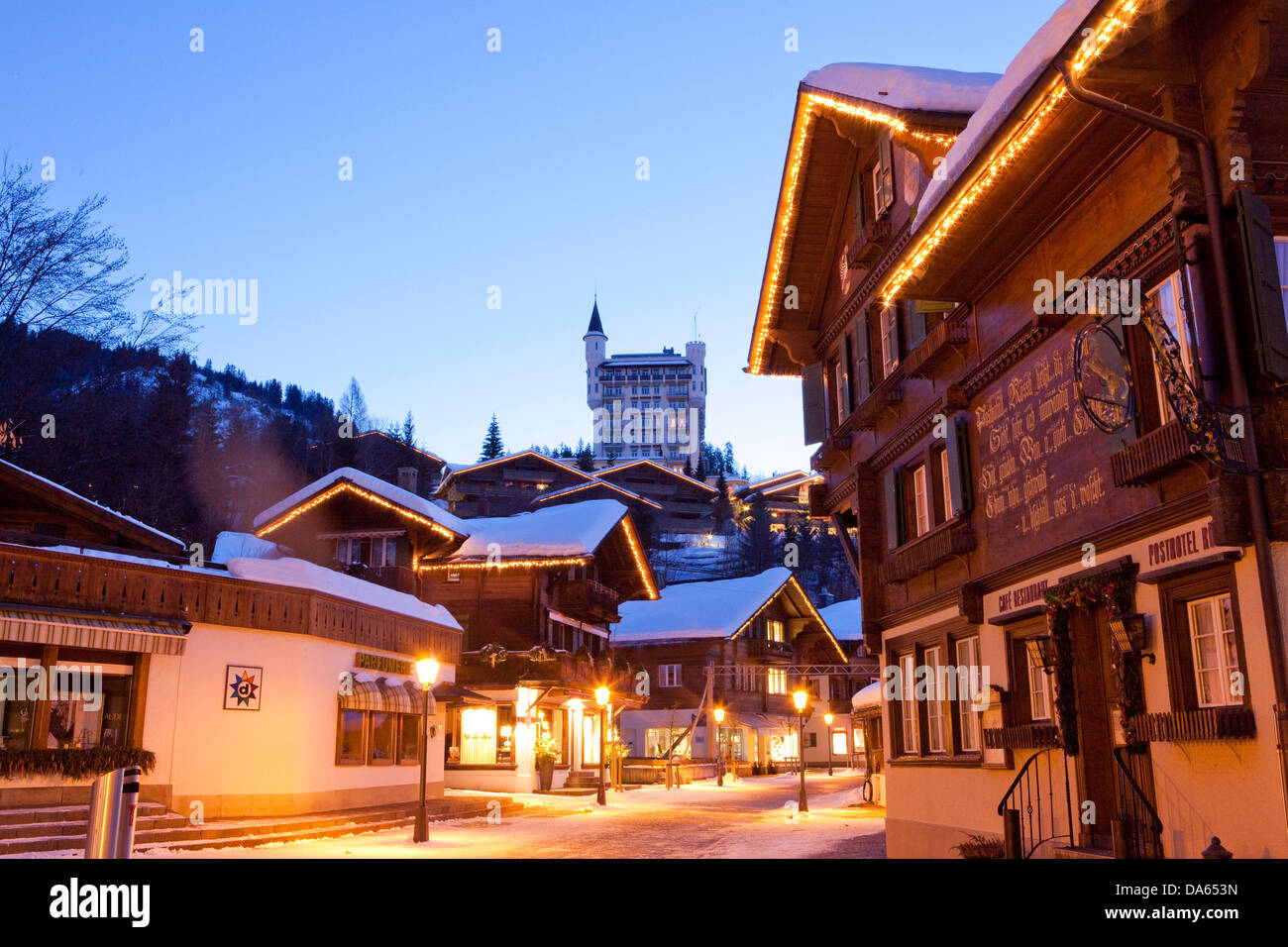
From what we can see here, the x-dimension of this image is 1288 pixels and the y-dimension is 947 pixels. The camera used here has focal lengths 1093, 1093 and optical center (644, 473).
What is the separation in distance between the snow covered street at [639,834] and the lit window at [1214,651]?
8.74 metres

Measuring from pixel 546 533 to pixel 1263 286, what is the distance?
34693 mm

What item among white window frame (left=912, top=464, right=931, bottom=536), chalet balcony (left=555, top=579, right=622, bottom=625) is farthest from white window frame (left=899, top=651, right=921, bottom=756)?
chalet balcony (left=555, top=579, right=622, bottom=625)

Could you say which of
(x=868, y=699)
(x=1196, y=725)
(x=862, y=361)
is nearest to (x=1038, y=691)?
(x=1196, y=725)

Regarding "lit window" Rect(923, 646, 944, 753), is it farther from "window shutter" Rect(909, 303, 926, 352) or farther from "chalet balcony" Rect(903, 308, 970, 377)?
"window shutter" Rect(909, 303, 926, 352)

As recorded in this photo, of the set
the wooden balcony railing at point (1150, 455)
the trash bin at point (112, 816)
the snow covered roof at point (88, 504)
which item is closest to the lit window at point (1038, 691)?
the wooden balcony railing at point (1150, 455)

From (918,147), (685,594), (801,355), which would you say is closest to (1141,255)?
(918,147)

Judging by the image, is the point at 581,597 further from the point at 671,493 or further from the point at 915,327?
the point at 671,493

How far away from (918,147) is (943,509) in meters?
5.33

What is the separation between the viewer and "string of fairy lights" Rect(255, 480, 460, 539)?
36.9m

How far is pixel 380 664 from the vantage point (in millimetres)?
26656

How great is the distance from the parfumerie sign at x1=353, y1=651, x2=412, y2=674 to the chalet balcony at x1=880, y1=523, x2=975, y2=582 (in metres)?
13.0

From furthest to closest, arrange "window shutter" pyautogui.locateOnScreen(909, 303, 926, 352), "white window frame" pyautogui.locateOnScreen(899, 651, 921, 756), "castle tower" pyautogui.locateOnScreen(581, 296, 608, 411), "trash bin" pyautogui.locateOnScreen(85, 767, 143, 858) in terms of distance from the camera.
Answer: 1. "castle tower" pyautogui.locateOnScreen(581, 296, 608, 411)
2. "white window frame" pyautogui.locateOnScreen(899, 651, 921, 756)
3. "window shutter" pyautogui.locateOnScreen(909, 303, 926, 352)
4. "trash bin" pyautogui.locateOnScreen(85, 767, 143, 858)

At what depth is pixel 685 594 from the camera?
62500 millimetres

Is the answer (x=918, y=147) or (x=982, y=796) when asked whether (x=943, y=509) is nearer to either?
(x=982, y=796)
